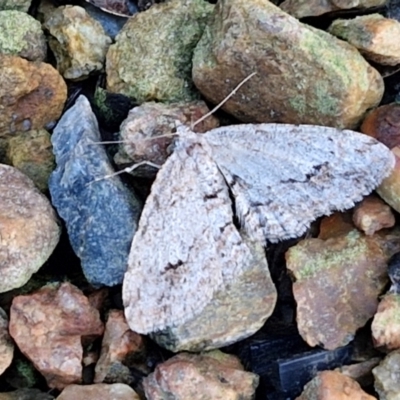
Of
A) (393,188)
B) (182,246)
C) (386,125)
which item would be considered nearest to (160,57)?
(182,246)

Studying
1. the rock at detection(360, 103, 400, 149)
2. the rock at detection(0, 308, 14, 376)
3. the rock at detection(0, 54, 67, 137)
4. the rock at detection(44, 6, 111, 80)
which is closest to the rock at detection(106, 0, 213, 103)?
the rock at detection(44, 6, 111, 80)

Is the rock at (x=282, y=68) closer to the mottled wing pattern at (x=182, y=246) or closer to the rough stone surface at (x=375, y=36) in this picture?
the rough stone surface at (x=375, y=36)

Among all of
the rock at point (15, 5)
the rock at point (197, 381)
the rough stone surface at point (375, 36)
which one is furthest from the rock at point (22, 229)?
the rough stone surface at point (375, 36)

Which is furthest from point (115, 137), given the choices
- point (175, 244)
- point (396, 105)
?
point (396, 105)

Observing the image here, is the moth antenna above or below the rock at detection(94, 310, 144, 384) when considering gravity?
above

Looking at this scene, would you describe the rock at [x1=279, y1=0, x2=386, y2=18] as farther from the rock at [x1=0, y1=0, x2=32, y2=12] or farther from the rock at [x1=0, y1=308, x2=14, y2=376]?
the rock at [x1=0, y1=308, x2=14, y2=376]

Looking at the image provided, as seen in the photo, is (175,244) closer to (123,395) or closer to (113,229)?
(113,229)
